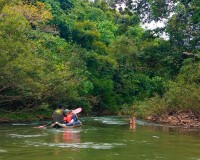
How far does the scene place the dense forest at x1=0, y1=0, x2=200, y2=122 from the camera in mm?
22922

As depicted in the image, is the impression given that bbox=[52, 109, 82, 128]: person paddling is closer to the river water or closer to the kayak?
the kayak

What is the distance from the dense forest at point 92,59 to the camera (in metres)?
22.9

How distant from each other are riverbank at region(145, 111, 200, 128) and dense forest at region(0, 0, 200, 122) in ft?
0.97

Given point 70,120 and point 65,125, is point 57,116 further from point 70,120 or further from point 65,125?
point 70,120

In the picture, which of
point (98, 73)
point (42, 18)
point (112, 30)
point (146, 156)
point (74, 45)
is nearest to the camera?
point (146, 156)

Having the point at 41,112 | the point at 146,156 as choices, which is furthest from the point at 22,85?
the point at 146,156

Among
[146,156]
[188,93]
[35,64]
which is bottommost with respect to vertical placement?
[146,156]

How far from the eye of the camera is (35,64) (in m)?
23.5

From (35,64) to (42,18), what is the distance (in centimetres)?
944

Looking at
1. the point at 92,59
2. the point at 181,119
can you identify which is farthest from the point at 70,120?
the point at 92,59

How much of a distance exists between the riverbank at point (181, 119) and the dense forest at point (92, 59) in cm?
30

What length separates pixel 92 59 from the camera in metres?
36.5

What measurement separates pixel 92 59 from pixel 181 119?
14636 millimetres

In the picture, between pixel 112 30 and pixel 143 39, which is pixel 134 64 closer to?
pixel 143 39
